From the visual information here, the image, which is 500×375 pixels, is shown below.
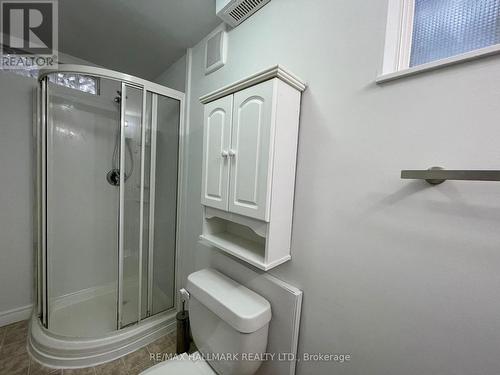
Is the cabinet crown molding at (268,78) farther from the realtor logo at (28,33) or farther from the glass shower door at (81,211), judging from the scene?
the realtor logo at (28,33)

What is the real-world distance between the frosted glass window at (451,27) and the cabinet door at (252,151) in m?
0.53

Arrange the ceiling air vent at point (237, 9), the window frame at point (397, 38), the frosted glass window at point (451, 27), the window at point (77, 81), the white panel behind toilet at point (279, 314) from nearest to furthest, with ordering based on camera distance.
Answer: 1. the frosted glass window at point (451, 27)
2. the window frame at point (397, 38)
3. the white panel behind toilet at point (279, 314)
4. the ceiling air vent at point (237, 9)
5. the window at point (77, 81)

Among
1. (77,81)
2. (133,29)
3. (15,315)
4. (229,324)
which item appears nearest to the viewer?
(229,324)

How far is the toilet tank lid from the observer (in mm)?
865

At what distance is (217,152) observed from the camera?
3.33ft

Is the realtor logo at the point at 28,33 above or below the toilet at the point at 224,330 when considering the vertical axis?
above

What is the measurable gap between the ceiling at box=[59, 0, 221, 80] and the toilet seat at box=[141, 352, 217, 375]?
1969mm

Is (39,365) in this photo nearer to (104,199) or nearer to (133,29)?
(104,199)

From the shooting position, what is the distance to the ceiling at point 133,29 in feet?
4.00

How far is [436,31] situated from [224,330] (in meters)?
1.43

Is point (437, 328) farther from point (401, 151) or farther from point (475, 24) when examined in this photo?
point (475, 24)

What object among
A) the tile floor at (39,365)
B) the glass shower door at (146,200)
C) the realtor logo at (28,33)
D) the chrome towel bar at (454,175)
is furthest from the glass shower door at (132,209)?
the chrome towel bar at (454,175)

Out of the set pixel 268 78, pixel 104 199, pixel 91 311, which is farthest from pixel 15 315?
pixel 268 78

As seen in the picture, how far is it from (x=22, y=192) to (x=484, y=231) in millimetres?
2733
